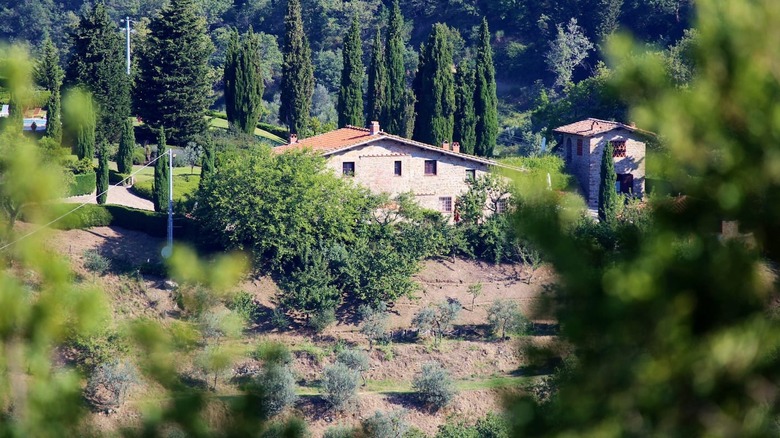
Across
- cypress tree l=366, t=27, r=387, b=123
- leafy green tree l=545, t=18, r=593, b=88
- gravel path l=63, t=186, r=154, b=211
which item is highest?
leafy green tree l=545, t=18, r=593, b=88

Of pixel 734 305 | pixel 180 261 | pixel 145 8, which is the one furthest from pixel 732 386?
pixel 145 8

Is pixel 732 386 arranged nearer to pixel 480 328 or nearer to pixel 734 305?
pixel 734 305

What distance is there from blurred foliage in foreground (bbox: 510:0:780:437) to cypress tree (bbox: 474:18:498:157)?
39.0 meters

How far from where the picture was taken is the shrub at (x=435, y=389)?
26.5 metres

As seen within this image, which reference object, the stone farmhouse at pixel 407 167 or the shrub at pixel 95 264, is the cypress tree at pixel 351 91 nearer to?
the stone farmhouse at pixel 407 167

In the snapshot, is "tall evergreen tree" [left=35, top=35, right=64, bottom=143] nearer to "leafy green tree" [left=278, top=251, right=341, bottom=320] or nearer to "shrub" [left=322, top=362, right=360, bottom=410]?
"leafy green tree" [left=278, top=251, right=341, bottom=320]

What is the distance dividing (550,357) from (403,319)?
1026 inches

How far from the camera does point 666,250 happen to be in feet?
13.9

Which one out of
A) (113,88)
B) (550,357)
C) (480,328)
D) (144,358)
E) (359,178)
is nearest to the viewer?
(550,357)

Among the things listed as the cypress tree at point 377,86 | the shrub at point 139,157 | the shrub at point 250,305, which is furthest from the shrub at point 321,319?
the cypress tree at point 377,86

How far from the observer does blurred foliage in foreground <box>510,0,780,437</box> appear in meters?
4.09

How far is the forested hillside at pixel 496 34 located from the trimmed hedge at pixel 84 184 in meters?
22.6

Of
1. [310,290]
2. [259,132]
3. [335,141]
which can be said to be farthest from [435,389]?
[259,132]

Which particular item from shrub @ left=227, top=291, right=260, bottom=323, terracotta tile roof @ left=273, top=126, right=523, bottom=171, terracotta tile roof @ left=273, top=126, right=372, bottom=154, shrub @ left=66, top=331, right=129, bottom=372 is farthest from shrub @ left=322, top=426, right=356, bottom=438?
terracotta tile roof @ left=273, top=126, right=372, bottom=154
